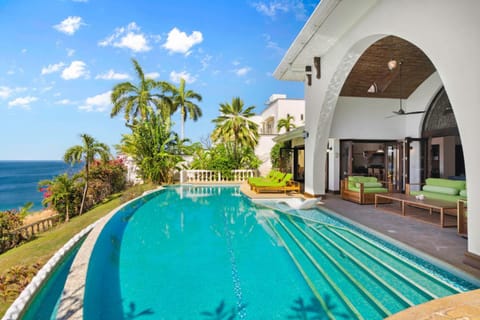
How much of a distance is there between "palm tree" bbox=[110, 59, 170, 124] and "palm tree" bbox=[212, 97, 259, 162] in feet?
16.9

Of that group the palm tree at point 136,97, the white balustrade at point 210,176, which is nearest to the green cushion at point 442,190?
the white balustrade at point 210,176

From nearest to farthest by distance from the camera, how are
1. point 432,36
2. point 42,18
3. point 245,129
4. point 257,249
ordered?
point 432,36, point 257,249, point 42,18, point 245,129

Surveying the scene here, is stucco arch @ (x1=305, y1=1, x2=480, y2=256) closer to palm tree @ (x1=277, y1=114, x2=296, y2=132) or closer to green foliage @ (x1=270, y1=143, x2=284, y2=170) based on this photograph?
green foliage @ (x1=270, y1=143, x2=284, y2=170)

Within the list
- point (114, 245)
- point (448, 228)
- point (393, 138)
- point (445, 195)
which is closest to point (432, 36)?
point (448, 228)

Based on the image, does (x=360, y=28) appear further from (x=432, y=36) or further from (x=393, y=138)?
(x=393, y=138)

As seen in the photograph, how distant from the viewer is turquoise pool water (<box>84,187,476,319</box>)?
139 inches

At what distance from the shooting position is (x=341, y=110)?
12695mm

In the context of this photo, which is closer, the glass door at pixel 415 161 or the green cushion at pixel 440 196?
the green cushion at pixel 440 196

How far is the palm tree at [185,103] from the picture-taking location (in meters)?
24.8

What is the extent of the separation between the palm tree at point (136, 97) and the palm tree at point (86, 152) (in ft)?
Result: 25.5

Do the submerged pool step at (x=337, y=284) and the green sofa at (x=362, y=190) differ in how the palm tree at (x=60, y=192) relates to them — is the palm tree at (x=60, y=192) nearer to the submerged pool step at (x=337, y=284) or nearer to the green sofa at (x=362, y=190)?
the submerged pool step at (x=337, y=284)

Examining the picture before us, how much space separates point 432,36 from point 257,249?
17.8 feet

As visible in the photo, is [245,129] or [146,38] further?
[146,38]

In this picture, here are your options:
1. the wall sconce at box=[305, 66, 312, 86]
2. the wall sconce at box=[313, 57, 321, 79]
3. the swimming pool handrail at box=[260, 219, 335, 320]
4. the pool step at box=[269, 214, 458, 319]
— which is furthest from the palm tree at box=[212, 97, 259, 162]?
the swimming pool handrail at box=[260, 219, 335, 320]
